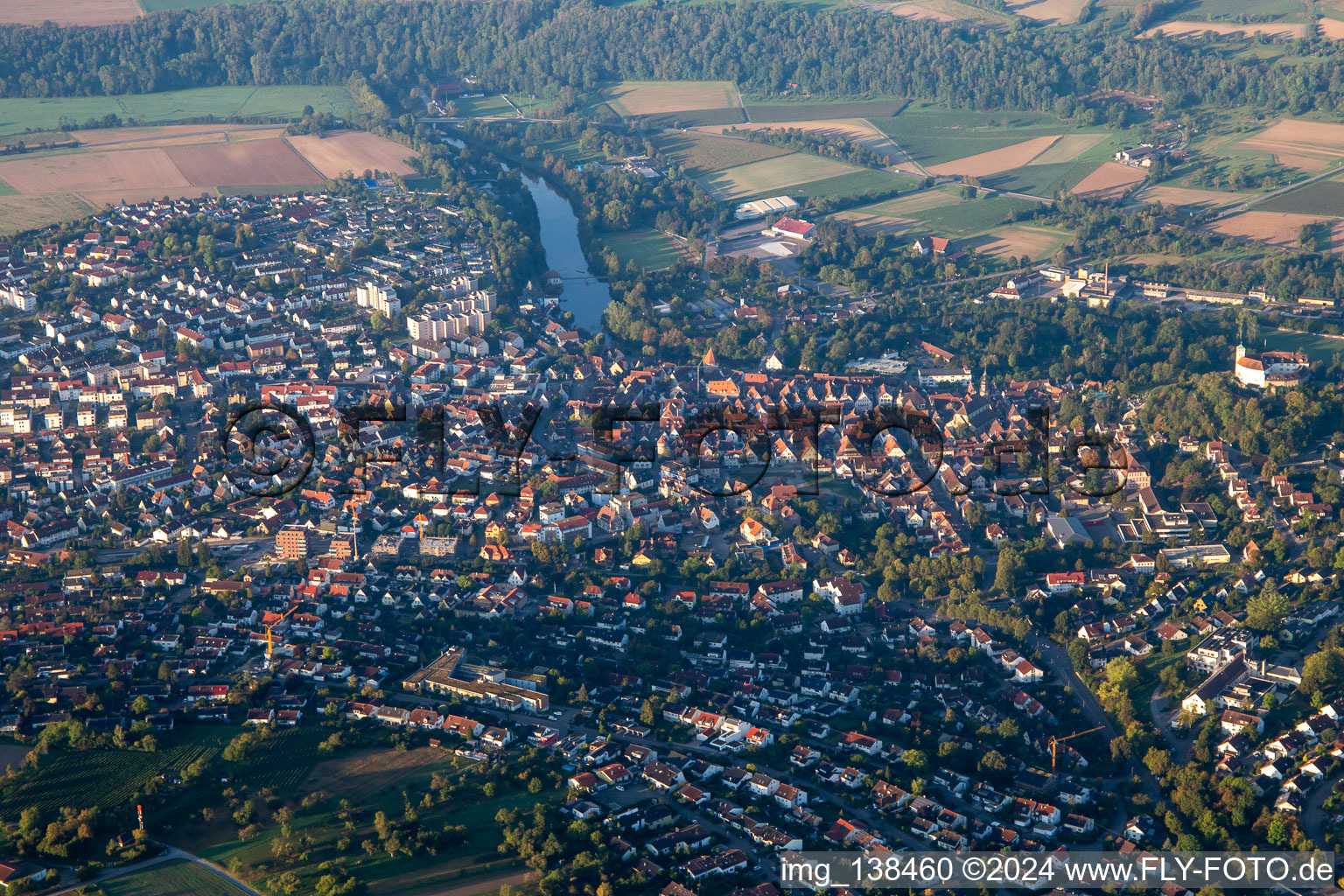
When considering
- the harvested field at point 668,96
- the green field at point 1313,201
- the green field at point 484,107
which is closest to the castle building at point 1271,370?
the green field at point 1313,201

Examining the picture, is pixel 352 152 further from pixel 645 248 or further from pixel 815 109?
pixel 815 109

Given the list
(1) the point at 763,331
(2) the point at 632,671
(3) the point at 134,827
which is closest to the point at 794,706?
(2) the point at 632,671

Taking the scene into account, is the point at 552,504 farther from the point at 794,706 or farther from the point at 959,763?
the point at 959,763

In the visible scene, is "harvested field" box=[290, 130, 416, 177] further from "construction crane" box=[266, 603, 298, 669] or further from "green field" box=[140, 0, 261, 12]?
"construction crane" box=[266, 603, 298, 669]

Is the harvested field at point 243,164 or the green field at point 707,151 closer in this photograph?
the harvested field at point 243,164

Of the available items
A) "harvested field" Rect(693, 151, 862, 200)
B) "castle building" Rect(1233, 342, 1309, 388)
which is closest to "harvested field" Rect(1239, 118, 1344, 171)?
"harvested field" Rect(693, 151, 862, 200)

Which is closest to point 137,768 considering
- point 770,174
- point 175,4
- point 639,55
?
point 770,174

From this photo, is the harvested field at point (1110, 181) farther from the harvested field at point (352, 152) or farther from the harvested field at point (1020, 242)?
the harvested field at point (352, 152)
